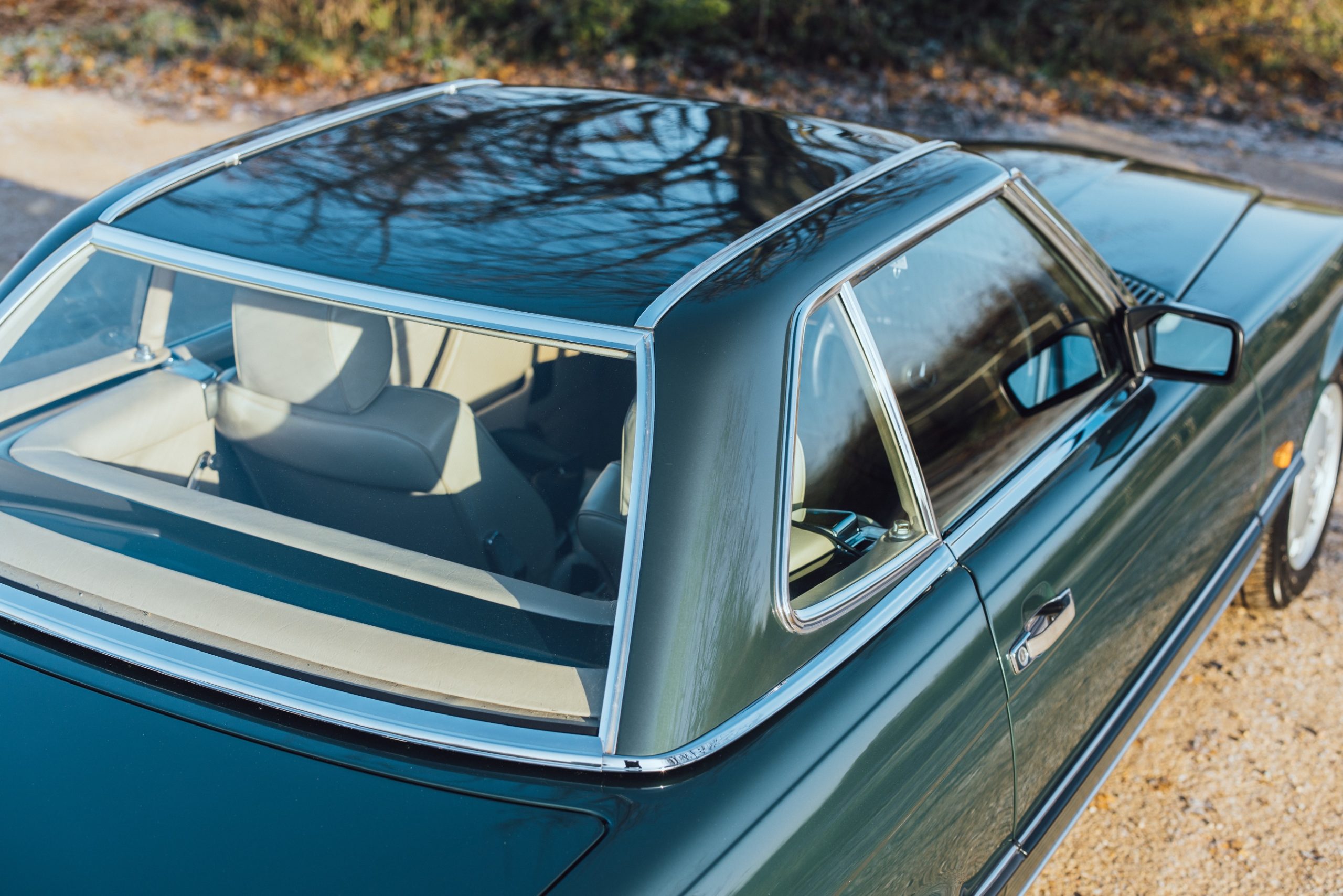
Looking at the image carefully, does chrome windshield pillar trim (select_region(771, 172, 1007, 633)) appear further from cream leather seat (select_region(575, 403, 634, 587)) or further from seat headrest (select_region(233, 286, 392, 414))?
seat headrest (select_region(233, 286, 392, 414))

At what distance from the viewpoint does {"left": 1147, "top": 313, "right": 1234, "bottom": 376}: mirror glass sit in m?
2.42

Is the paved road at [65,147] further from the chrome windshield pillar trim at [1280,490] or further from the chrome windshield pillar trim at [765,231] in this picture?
the chrome windshield pillar trim at [1280,490]

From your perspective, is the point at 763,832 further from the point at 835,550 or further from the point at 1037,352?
the point at 1037,352

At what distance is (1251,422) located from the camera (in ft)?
9.01

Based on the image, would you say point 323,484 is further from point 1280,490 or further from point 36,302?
point 1280,490

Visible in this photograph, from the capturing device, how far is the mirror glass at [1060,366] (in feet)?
7.87

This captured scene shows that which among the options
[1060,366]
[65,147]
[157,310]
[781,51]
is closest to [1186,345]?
[1060,366]

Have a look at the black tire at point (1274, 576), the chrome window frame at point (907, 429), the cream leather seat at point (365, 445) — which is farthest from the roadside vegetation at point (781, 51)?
the cream leather seat at point (365, 445)

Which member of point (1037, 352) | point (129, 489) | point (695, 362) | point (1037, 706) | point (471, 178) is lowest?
point (1037, 706)

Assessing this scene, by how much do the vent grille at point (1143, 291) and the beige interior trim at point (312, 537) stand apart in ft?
6.29

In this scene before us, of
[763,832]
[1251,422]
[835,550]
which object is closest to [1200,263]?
[1251,422]

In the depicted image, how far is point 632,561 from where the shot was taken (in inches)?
56.4

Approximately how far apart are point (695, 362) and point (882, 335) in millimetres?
808

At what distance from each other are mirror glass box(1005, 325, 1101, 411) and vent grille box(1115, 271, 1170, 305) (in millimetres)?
503
